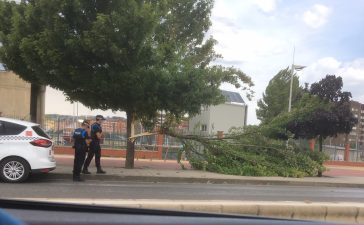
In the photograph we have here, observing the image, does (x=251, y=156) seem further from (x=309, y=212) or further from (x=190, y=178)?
(x=309, y=212)

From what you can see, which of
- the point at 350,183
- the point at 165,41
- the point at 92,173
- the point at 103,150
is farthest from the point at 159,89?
the point at 103,150

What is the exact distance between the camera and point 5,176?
40.8ft

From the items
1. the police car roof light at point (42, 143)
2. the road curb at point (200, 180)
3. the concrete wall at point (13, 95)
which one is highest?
the concrete wall at point (13, 95)

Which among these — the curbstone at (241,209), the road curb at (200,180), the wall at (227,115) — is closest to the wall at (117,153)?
the road curb at (200,180)

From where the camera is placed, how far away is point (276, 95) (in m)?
40.3

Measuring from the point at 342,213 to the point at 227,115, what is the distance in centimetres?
3514

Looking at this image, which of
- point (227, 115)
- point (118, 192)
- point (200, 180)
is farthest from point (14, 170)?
point (227, 115)

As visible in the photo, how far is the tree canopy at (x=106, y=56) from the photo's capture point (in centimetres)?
1486

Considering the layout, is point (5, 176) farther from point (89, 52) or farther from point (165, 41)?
point (165, 41)

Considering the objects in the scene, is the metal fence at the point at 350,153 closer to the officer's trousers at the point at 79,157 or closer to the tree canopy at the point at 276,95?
the tree canopy at the point at 276,95

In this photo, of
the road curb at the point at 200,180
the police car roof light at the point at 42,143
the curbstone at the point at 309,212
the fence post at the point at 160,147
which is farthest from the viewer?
the fence post at the point at 160,147

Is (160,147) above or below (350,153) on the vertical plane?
above

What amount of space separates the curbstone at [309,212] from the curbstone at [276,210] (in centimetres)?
10

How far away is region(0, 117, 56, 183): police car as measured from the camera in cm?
1248
